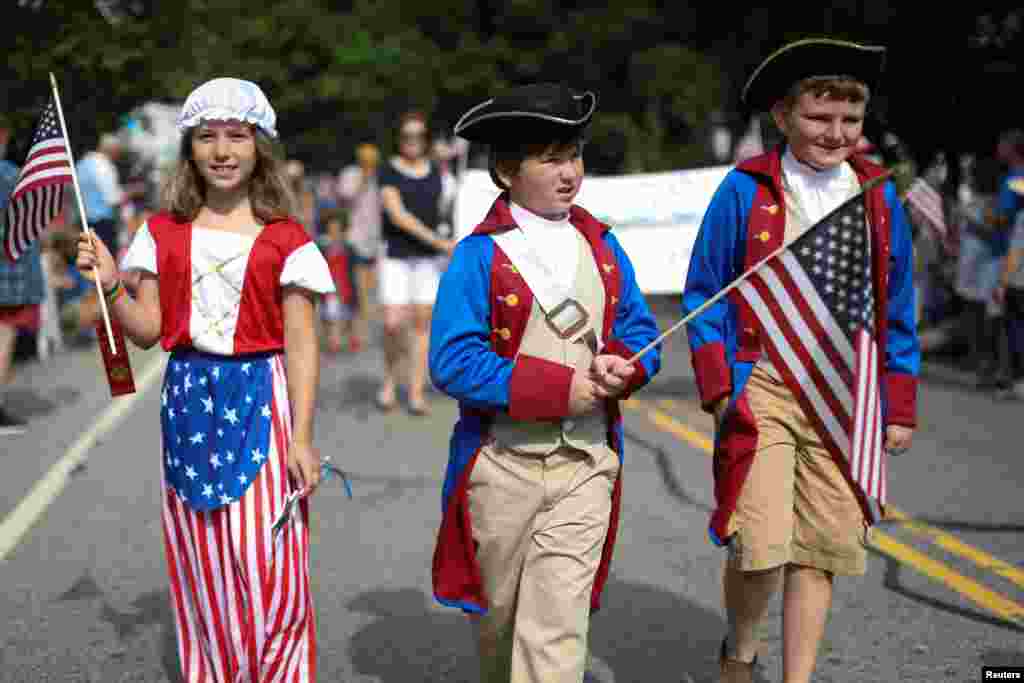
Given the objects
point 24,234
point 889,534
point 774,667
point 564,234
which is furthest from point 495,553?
point 889,534

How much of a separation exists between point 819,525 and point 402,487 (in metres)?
3.59

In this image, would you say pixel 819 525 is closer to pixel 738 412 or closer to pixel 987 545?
pixel 738 412

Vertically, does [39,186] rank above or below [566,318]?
above

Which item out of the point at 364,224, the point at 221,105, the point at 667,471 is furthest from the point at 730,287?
the point at 364,224

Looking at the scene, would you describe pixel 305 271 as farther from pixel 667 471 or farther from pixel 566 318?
pixel 667 471

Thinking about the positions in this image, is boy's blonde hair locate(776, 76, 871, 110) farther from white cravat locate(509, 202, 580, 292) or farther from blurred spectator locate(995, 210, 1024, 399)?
blurred spectator locate(995, 210, 1024, 399)

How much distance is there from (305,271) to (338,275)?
1025 centimetres

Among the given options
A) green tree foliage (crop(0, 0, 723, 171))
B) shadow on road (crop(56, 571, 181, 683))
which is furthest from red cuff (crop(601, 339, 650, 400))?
green tree foliage (crop(0, 0, 723, 171))

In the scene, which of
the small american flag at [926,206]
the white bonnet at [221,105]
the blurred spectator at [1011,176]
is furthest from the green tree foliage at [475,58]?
the white bonnet at [221,105]

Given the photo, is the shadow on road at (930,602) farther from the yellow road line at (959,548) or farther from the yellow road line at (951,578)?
the yellow road line at (959,548)

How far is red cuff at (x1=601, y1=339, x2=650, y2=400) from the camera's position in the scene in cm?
319

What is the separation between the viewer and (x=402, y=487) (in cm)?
694

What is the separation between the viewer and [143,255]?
3.49 metres

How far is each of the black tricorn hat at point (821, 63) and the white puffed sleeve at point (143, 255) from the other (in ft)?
5.61
